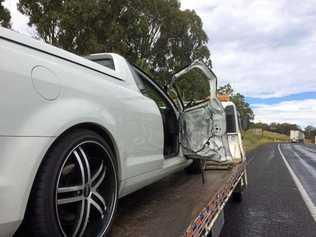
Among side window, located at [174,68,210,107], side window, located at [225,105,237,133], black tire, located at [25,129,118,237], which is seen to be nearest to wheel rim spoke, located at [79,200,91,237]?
black tire, located at [25,129,118,237]

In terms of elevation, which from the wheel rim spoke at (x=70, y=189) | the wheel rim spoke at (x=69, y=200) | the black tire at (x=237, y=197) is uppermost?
the wheel rim spoke at (x=70, y=189)

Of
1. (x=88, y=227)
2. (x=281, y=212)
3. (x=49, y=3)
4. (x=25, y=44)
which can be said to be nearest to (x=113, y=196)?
(x=88, y=227)

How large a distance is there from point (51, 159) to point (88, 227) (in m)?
0.64

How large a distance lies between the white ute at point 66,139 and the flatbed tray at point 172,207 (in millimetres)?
229

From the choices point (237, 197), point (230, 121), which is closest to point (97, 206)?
point (230, 121)

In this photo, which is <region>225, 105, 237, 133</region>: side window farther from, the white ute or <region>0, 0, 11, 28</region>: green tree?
<region>0, 0, 11, 28</region>: green tree

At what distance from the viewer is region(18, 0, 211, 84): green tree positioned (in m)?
20.5

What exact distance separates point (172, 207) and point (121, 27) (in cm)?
1875

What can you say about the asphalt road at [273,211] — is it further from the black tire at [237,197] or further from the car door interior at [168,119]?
the car door interior at [168,119]

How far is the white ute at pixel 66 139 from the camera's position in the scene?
75.3 inches

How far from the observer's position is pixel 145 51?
24203 mm

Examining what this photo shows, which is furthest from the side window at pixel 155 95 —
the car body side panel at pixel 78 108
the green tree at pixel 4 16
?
the green tree at pixel 4 16

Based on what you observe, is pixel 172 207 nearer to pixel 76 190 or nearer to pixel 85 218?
pixel 85 218

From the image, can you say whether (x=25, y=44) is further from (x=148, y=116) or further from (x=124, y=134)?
(x=148, y=116)
